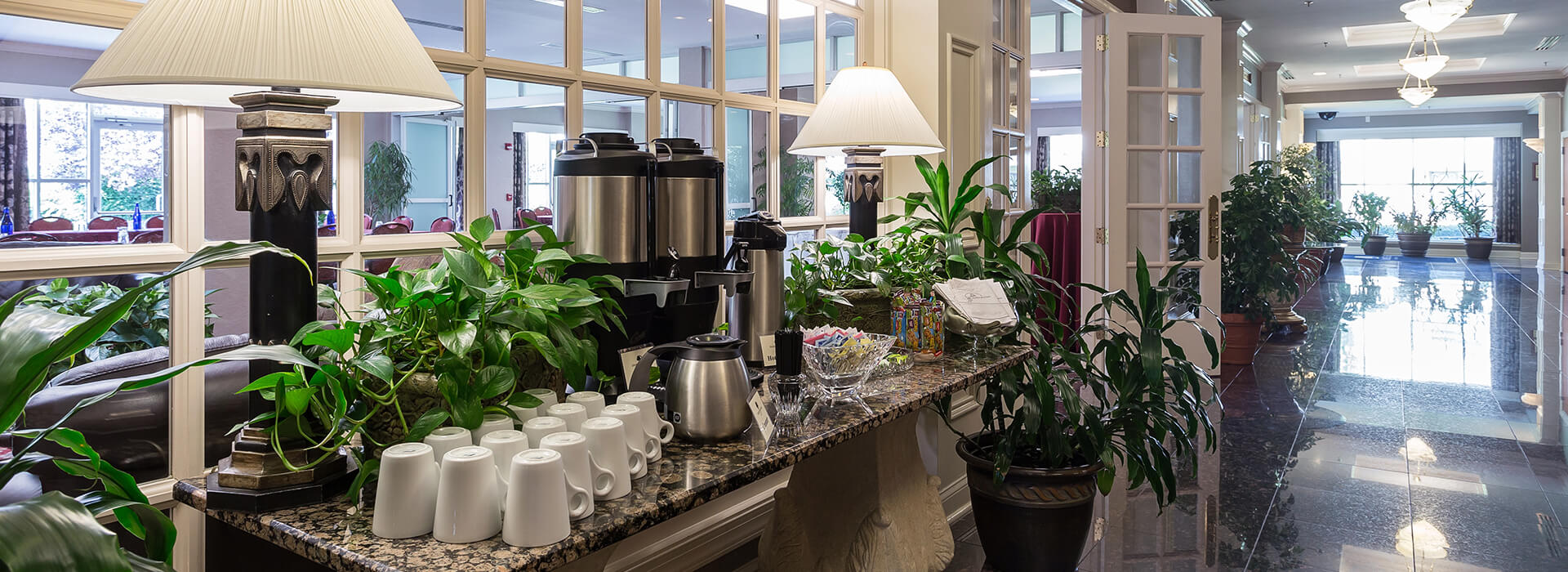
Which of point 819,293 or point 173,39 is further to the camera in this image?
point 819,293

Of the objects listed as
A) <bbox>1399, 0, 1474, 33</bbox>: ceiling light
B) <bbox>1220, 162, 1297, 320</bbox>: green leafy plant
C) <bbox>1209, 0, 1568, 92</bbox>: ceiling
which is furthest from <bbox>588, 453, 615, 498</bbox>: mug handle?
<bbox>1209, 0, 1568, 92</bbox>: ceiling

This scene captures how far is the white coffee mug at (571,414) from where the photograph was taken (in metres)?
1.26

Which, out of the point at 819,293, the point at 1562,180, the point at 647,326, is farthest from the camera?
the point at 1562,180

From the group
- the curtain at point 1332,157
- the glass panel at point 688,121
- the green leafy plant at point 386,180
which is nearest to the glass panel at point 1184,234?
the glass panel at point 688,121

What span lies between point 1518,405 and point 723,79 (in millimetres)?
4545

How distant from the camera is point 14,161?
1237 millimetres

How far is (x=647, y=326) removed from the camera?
1.70 meters

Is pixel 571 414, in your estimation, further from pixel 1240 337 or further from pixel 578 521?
pixel 1240 337

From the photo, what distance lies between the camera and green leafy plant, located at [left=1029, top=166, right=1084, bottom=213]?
561 cm

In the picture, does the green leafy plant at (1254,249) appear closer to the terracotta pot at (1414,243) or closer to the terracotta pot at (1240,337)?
the terracotta pot at (1240,337)

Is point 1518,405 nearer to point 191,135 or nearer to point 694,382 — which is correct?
point 694,382

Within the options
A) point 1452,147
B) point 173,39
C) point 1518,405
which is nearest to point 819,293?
point 173,39

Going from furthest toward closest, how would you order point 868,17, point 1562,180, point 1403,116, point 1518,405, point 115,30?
point 1403,116
point 1562,180
point 1518,405
point 868,17
point 115,30

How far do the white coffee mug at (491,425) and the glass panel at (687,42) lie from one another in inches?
47.6
